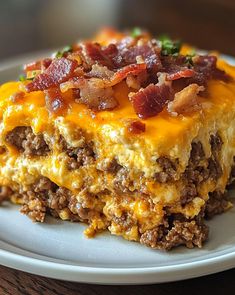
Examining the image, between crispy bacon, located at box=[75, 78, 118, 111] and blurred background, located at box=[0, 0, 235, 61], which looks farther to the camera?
blurred background, located at box=[0, 0, 235, 61]

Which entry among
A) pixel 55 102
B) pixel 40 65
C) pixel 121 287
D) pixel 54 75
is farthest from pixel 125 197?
pixel 40 65

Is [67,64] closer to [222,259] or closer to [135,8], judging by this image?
[222,259]

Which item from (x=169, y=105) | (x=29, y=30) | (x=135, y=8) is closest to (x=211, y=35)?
(x=135, y=8)

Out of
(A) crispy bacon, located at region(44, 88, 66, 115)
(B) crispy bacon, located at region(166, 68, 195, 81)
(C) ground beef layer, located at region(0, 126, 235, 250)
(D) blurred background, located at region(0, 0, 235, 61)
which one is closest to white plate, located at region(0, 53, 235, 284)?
(C) ground beef layer, located at region(0, 126, 235, 250)

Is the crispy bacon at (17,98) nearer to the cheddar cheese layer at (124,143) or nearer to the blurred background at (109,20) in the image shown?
the cheddar cheese layer at (124,143)

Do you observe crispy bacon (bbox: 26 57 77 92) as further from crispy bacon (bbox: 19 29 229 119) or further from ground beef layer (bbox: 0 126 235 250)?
ground beef layer (bbox: 0 126 235 250)

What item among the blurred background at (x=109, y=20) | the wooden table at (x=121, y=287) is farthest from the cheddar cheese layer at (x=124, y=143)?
the blurred background at (x=109, y=20)

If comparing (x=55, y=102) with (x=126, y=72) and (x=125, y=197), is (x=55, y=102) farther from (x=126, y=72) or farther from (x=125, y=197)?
(x=125, y=197)
